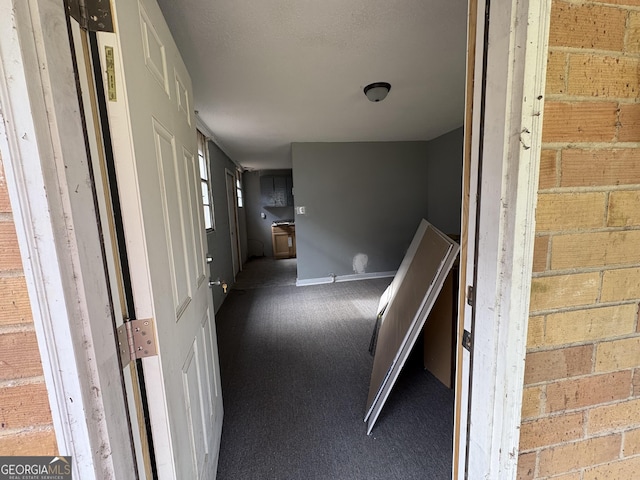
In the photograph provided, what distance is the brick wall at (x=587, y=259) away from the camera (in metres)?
0.63

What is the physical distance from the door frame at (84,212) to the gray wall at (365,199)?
150 inches

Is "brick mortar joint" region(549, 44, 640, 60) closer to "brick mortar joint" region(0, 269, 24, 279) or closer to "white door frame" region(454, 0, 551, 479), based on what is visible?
"white door frame" region(454, 0, 551, 479)

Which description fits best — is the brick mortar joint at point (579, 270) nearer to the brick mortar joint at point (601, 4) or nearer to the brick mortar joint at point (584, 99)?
the brick mortar joint at point (584, 99)

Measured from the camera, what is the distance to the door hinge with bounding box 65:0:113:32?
593 millimetres

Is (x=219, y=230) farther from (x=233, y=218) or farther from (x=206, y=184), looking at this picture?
(x=233, y=218)

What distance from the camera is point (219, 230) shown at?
13.3ft

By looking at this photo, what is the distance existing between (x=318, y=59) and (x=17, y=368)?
83.4 inches

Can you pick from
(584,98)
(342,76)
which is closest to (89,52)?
A: (584,98)

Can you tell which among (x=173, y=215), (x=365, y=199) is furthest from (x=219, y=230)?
(x=173, y=215)

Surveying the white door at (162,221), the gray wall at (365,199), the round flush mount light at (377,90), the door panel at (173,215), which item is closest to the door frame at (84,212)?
the white door at (162,221)

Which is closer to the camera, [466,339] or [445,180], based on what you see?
[466,339]

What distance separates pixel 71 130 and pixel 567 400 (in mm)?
1385

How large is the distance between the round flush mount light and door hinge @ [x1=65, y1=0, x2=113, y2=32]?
80.0 inches

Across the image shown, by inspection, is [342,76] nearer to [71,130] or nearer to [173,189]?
[173,189]
